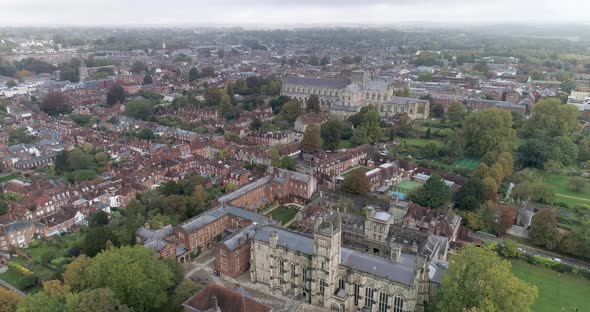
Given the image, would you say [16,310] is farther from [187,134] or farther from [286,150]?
[187,134]

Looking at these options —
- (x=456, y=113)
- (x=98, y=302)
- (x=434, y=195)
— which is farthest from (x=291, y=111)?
(x=98, y=302)

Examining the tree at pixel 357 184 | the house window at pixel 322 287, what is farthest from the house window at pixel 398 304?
the tree at pixel 357 184

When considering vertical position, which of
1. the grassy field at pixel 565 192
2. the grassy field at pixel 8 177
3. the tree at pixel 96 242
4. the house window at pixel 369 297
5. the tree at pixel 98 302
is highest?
the tree at pixel 98 302

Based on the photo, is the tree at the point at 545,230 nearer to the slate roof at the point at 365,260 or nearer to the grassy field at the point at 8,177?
the slate roof at the point at 365,260

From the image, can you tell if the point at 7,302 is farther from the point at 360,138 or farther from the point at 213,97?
the point at 213,97

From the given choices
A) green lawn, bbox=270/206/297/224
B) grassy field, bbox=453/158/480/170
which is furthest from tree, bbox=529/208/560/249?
green lawn, bbox=270/206/297/224

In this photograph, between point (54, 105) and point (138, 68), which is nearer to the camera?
point (54, 105)

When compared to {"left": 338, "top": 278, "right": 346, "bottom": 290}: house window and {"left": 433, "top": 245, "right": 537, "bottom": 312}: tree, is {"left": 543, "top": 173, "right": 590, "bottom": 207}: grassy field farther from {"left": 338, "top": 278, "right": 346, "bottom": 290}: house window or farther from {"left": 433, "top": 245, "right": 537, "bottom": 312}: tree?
{"left": 338, "top": 278, "right": 346, "bottom": 290}: house window
